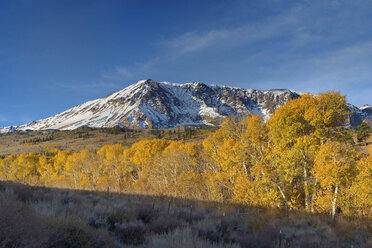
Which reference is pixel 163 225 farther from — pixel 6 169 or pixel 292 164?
pixel 6 169

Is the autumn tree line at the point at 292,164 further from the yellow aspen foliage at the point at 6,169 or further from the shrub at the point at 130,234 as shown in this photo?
the yellow aspen foliage at the point at 6,169

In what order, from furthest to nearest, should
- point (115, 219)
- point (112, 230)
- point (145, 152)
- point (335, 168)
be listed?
point (145, 152), point (335, 168), point (115, 219), point (112, 230)

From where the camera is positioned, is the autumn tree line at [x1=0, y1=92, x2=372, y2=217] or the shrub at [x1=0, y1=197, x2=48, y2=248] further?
the autumn tree line at [x1=0, y1=92, x2=372, y2=217]

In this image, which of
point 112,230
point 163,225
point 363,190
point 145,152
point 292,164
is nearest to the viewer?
point 112,230

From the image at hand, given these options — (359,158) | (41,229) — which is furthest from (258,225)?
(359,158)

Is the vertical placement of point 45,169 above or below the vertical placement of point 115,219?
below

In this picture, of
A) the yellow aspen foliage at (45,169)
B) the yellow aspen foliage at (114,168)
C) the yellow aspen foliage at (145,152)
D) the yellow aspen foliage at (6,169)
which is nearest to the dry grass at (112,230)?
the yellow aspen foliage at (145,152)

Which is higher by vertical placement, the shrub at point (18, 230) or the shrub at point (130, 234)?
the shrub at point (18, 230)

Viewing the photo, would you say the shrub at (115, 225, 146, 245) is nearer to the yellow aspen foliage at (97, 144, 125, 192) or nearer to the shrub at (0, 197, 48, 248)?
the shrub at (0, 197, 48, 248)

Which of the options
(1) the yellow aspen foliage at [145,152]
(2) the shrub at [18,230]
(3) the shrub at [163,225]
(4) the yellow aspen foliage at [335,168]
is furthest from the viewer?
(1) the yellow aspen foliage at [145,152]

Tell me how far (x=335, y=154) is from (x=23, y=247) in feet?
Answer: 74.2

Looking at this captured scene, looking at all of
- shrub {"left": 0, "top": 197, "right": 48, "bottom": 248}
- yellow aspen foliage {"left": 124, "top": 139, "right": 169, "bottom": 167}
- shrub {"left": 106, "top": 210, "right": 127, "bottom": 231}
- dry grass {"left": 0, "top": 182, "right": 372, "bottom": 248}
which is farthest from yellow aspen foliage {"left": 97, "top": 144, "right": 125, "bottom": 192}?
shrub {"left": 0, "top": 197, "right": 48, "bottom": 248}

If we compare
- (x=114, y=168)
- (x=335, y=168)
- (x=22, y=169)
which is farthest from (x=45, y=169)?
(x=335, y=168)

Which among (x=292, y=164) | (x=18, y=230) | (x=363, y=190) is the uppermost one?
(x=18, y=230)
